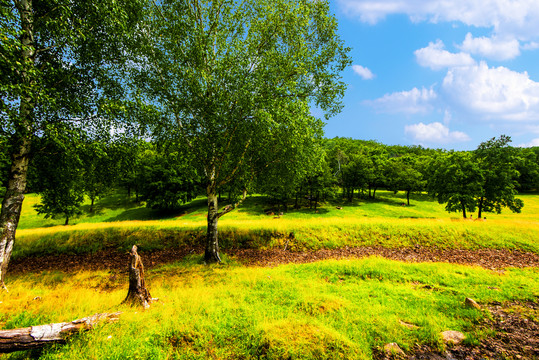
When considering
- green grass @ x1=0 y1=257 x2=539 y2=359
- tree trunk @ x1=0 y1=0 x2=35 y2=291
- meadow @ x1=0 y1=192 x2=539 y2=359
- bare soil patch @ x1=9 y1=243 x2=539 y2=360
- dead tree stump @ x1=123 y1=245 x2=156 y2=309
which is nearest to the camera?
green grass @ x1=0 y1=257 x2=539 y2=359

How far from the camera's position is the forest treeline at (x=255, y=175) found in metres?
13.1

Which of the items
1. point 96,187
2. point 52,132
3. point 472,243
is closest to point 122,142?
point 52,132

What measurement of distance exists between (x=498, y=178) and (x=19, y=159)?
57.9m

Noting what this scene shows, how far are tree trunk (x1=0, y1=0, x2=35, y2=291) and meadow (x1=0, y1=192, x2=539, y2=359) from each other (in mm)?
2464

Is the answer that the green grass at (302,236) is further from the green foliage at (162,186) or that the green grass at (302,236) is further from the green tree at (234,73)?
the green foliage at (162,186)

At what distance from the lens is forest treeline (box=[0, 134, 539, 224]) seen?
43.0 ft

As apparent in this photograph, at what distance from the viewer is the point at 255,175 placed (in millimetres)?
16875

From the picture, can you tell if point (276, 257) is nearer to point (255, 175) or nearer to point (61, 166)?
point (255, 175)

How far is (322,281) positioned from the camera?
11812 millimetres

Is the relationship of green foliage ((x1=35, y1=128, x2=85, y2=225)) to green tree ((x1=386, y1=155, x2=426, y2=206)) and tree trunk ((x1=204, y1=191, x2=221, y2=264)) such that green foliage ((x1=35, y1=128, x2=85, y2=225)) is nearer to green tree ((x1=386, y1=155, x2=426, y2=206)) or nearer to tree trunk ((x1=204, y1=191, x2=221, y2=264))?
tree trunk ((x1=204, y1=191, x2=221, y2=264))

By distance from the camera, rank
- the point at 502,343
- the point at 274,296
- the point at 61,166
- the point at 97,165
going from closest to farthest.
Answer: the point at 502,343 → the point at 274,296 → the point at 61,166 → the point at 97,165

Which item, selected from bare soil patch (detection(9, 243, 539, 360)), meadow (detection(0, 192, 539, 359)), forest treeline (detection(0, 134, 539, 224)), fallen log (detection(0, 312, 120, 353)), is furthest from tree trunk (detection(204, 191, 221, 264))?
fallen log (detection(0, 312, 120, 353))

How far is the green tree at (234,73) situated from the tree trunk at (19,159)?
4.75m

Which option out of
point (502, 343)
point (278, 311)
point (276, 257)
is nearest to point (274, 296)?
point (278, 311)
